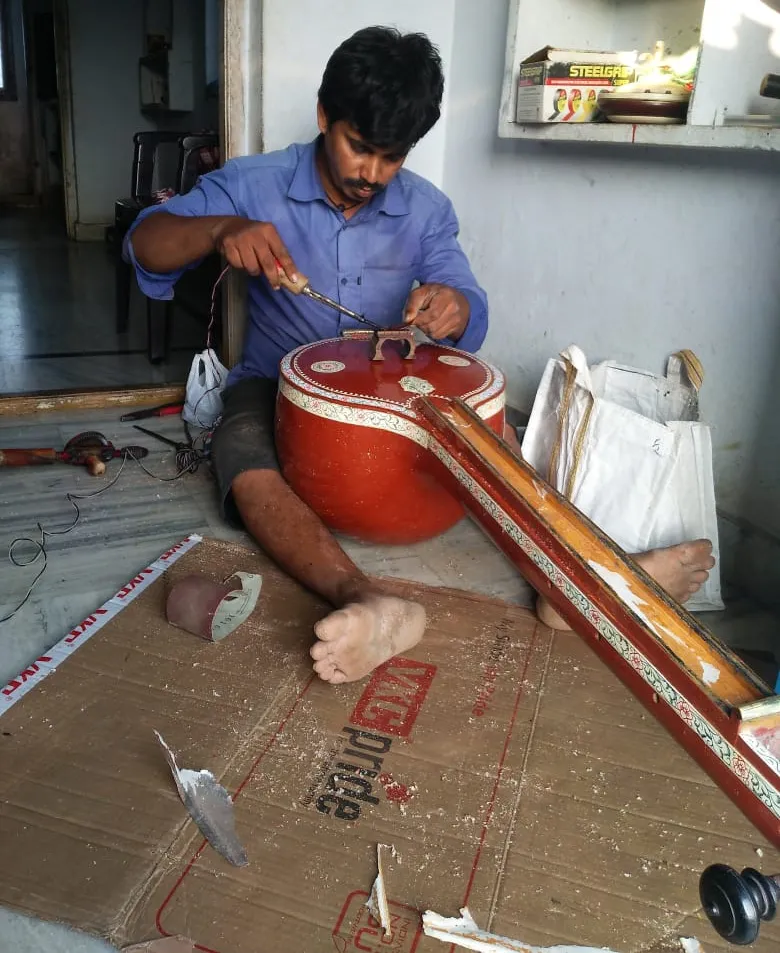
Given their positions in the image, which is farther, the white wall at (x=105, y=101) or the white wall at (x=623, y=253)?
the white wall at (x=105, y=101)

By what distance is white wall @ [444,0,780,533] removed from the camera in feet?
6.75

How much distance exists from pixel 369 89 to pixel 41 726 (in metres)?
1.52

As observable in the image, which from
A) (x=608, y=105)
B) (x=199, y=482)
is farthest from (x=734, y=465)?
(x=199, y=482)

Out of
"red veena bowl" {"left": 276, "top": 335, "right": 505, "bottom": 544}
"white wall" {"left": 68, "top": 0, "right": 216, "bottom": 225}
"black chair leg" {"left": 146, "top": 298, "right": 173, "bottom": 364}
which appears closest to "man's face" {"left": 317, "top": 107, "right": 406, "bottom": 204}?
"red veena bowl" {"left": 276, "top": 335, "right": 505, "bottom": 544}

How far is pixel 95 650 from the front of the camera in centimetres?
172

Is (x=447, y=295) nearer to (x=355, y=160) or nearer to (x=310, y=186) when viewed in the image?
(x=355, y=160)

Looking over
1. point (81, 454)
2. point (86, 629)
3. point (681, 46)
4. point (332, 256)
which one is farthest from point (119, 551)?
point (681, 46)

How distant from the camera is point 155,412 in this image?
3.05 m

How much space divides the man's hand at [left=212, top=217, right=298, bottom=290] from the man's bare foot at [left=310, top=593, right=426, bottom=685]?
0.79 meters

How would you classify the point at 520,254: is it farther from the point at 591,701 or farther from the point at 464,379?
the point at 591,701

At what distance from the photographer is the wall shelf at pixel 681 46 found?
1872 mm

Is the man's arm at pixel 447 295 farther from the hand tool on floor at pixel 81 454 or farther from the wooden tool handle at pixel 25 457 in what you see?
the wooden tool handle at pixel 25 457

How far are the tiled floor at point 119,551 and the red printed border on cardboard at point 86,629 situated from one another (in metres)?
0.06

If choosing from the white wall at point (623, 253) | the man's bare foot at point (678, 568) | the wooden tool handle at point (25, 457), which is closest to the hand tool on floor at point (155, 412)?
the wooden tool handle at point (25, 457)
